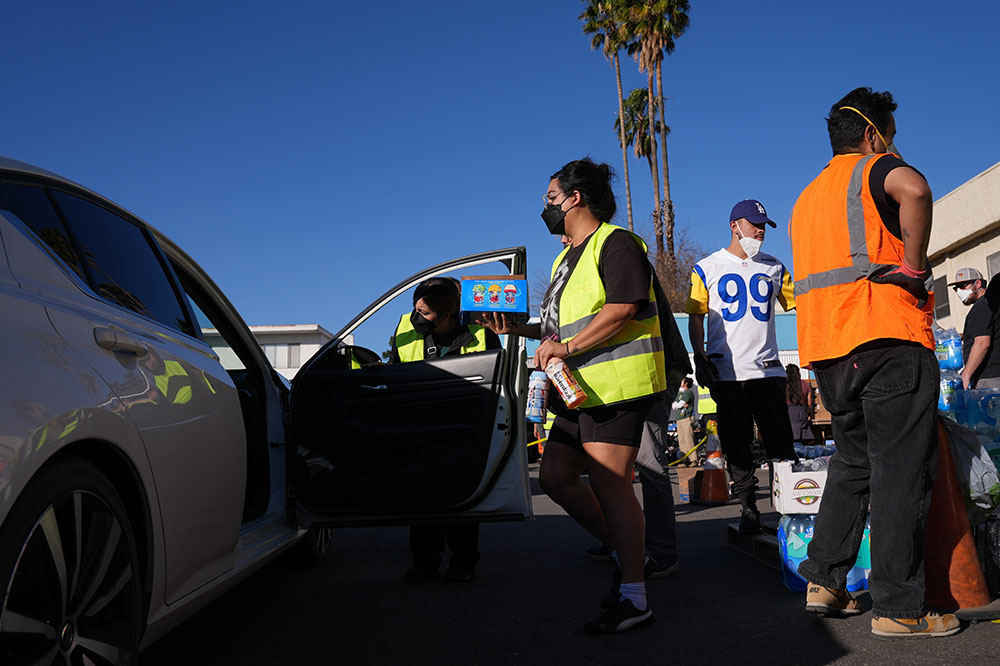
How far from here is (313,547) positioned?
4.79 m

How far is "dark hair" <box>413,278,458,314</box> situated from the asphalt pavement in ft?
4.92

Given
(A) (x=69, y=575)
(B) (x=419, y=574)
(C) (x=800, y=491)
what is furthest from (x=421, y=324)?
(A) (x=69, y=575)

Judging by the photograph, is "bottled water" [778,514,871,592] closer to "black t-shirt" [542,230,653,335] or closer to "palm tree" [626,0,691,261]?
"black t-shirt" [542,230,653,335]

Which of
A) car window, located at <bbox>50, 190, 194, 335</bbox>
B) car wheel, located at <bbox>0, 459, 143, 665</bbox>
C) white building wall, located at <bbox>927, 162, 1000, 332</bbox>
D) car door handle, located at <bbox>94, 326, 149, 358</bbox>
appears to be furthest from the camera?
white building wall, located at <bbox>927, 162, 1000, 332</bbox>

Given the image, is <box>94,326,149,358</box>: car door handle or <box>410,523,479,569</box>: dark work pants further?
<box>410,523,479,569</box>: dark work pants

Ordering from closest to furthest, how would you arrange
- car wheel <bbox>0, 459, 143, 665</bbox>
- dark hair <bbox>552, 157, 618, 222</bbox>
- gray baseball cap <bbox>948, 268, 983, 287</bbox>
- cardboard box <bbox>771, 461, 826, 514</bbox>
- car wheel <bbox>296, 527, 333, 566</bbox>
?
car wheel <bbox>0, 459, 143, 665</bbox> < dark hair <bbox>552, 157, 618, 222</bbox> < cardboard box <bbox>771, 461, 826, 514</bbox> < car wheel <bbox>296, 527, 333, 566</bbox> < gray baseball cap <bbox>948, 268, 983, 287</bbox>

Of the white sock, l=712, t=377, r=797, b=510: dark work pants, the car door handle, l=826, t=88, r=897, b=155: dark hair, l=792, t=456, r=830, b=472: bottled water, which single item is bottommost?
the white sock

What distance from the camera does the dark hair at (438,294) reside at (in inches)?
181

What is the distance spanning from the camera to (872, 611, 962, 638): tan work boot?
9.87 feet

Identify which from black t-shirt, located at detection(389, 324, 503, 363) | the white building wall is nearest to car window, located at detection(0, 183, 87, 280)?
black t-shirt, located at detection(389, 324, 503, 363)

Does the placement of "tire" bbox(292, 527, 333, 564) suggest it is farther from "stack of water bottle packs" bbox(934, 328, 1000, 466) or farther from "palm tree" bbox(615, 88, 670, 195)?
"palm tree" bbox(615, 88, 670, 195)

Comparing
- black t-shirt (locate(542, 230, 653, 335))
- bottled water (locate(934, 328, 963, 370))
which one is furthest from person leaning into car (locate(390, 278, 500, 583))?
bottled water (locate(934, 328, 963, 370))

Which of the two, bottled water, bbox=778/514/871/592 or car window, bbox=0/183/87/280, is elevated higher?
car window, bbox=0/183/87/280

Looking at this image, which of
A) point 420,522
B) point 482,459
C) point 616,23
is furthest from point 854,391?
point 616,23
